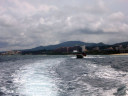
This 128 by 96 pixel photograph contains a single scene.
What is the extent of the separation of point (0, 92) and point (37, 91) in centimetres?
349

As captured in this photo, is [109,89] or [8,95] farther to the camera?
[109,89]

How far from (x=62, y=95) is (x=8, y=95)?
15.6 feet

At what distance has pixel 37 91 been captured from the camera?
58.0 ft

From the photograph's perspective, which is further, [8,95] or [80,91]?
[80,91]

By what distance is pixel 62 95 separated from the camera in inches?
640

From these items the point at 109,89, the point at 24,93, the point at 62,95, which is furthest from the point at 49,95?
the point at 109,89

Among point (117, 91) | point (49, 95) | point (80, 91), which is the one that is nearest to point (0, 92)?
point (49, 95)

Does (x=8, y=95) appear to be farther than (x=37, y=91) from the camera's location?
No

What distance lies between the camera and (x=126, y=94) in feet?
50.9

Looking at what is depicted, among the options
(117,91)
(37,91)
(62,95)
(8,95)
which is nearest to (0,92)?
(8,95)

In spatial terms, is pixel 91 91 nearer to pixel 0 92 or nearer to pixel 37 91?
pixel 37 91

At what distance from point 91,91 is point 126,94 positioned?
3334 mm

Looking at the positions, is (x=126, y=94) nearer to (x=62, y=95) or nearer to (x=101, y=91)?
(x=101, y=91)

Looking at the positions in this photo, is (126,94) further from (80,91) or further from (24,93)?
(24,93)
